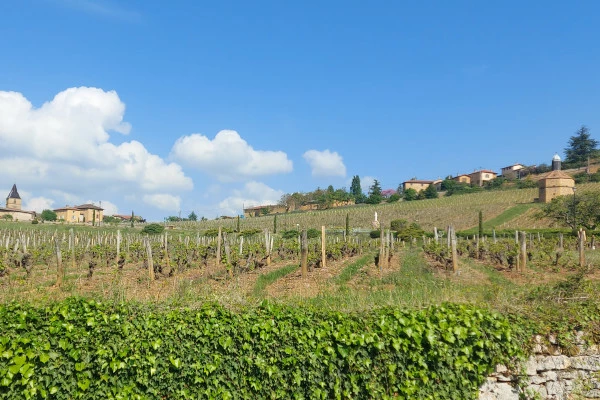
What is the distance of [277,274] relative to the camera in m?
15.0

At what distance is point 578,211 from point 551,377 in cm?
4743

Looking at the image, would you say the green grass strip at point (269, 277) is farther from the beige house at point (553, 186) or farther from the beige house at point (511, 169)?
the beige house at point (511, 169)

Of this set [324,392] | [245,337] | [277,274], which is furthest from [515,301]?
[277,274]

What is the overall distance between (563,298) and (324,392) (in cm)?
409

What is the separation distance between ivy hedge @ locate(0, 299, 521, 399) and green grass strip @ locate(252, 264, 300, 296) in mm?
6307

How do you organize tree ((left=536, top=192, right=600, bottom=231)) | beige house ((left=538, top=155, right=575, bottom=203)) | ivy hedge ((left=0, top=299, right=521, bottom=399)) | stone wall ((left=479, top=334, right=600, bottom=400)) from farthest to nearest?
1. beige house ((left=538, top=155, right=575, bottom=203))
2. tree ((left=536, top=192, right=600, bottom=231))
3. stone wall ((left=479, top=334, right=600, bottom=400))
4. ivy hedge ((left=0, top=299, right=521, bottom=399))

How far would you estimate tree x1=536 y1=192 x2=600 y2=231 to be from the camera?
44.2m

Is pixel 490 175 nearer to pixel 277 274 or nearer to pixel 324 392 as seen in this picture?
pixel 277 274

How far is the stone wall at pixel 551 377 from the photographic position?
5.71 meters

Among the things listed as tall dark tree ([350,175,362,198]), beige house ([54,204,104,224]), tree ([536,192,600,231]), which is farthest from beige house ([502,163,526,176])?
beige house ([54,204,104,224])

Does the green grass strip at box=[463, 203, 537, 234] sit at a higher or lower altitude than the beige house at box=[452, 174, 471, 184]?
lower

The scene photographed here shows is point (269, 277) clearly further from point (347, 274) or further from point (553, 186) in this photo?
point (553, 186)

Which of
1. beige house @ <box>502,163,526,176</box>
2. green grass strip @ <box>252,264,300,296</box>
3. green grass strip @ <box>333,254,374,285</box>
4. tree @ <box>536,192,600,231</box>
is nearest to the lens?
green grass strip @ <box>252,264,300,296</box>

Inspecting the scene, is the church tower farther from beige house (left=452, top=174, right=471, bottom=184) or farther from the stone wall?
the stone wall
